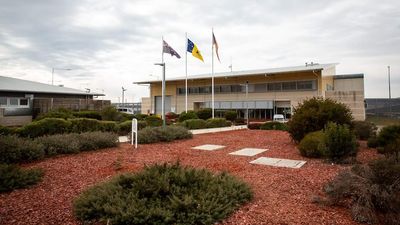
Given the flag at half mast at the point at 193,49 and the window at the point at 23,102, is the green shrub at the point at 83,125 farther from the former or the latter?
the window at the point at 23,102

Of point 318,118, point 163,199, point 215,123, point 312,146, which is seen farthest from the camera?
point 215,123

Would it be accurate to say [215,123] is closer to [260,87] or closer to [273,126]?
[273,126]

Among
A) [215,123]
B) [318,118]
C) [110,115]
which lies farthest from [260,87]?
[318,118]

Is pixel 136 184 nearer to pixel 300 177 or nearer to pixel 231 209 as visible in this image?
pixel 231 209

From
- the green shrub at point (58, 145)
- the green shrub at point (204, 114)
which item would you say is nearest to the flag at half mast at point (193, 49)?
the green shrub at point (204, 114)

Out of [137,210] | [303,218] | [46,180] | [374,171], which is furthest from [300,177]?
[46,180]

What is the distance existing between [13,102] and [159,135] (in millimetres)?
24438

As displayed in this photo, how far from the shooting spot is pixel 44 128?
12688 millimetres

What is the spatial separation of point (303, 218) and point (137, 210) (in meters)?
2.36

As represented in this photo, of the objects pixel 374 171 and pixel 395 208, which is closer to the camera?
pixel 395 208

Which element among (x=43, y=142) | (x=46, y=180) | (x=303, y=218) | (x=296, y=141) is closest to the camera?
(x=303, y=218)

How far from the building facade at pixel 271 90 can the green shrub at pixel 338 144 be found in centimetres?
2928

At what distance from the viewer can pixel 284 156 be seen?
32.3 feet

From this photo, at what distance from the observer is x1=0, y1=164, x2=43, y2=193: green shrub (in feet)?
19.3
